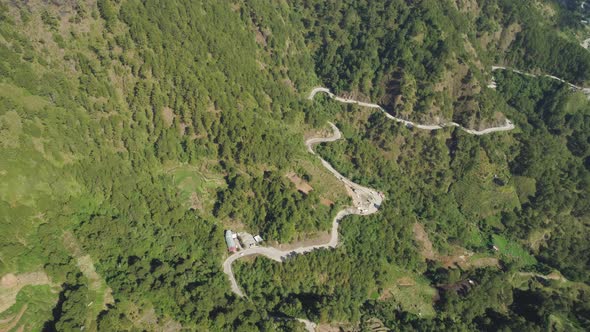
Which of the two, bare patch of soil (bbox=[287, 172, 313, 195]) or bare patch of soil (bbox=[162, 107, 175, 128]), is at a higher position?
bare patch of soil (bbox=[162, 107, 175, 128])

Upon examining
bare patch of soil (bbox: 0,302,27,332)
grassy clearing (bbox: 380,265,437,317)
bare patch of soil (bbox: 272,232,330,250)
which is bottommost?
grassy clearing (bbox: 380,265,437,317)

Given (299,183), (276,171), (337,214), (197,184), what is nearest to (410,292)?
(337,214)

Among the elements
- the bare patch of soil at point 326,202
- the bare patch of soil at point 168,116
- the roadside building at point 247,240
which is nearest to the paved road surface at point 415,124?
the bare patch of soil at point 326,202

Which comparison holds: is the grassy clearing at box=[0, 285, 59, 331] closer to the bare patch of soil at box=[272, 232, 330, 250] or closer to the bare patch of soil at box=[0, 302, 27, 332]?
Result: the bare patch of soil at box=[0, 302, 27, 332]

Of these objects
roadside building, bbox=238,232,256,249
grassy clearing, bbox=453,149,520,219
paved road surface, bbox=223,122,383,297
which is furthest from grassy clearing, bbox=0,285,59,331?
grassy clearing, bbox=453,149,520,219

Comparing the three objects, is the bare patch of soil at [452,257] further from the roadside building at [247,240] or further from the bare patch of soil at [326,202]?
the roadside building at [247,240]

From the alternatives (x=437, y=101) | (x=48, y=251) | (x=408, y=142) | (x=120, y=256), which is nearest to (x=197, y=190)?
(x=120, y=256)

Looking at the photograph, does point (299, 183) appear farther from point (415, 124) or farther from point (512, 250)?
point (512, 250)
